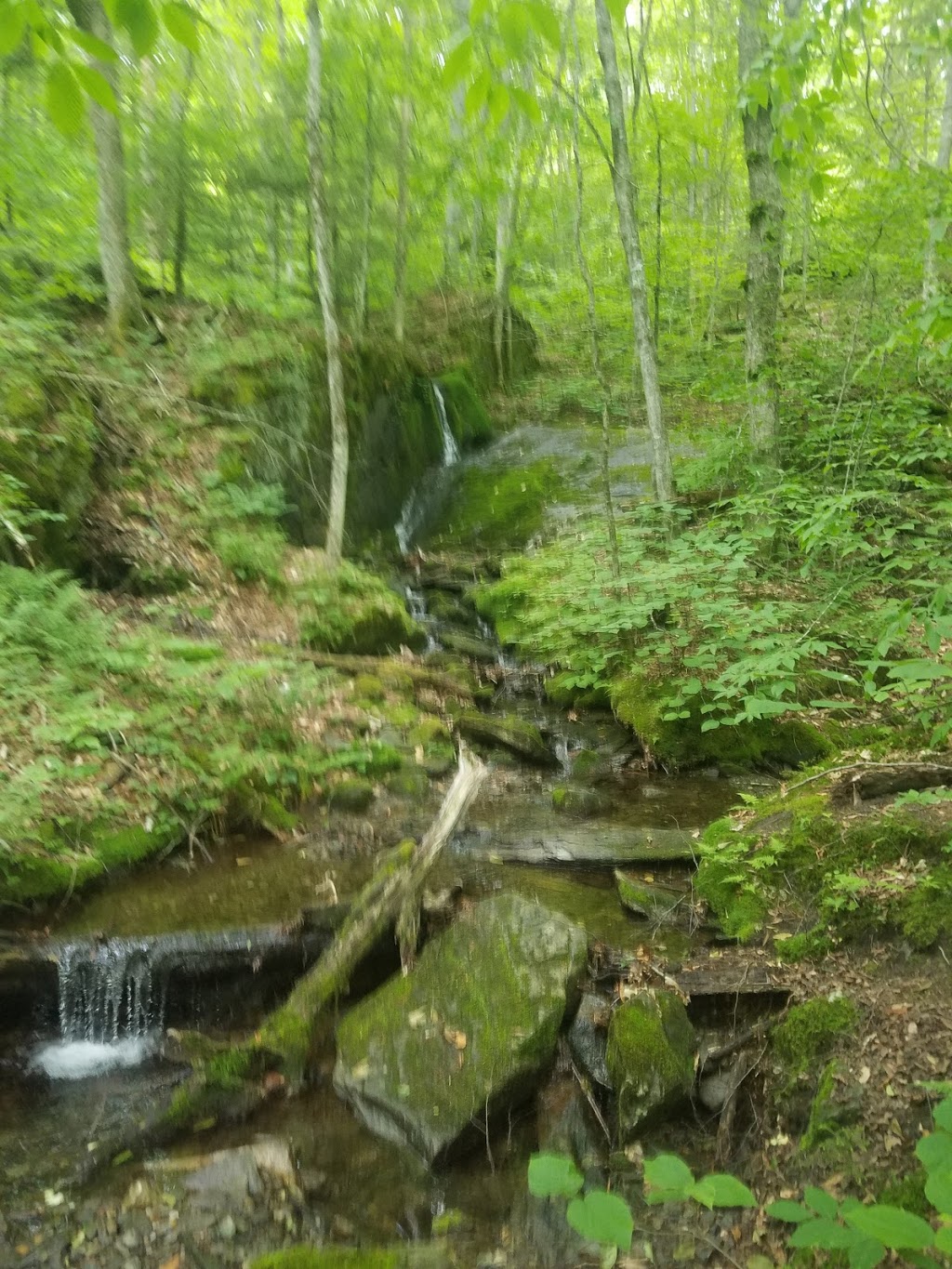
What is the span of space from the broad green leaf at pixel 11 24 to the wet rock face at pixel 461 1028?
4306 mm

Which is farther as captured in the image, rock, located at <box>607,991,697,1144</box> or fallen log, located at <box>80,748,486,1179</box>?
fallen log, located at <box>80,748,486,1179</box>

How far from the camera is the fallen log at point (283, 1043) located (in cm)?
397

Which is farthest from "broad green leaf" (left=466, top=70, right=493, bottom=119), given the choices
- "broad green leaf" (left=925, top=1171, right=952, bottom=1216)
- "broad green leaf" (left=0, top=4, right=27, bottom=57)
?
"broad green leaf" (left=925, top=1171, right=952, bottom=1216)

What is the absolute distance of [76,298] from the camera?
10656 mm

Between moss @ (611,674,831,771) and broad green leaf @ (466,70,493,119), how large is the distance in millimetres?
6647

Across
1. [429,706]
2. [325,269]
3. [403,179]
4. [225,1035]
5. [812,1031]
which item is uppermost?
[403,179]

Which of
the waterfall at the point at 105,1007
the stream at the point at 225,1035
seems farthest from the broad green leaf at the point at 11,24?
the waterfall at the point at 105,1007

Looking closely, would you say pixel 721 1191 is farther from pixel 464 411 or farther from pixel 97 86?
pixel 464 411

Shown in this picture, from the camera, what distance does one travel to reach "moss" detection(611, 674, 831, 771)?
24.4 ft

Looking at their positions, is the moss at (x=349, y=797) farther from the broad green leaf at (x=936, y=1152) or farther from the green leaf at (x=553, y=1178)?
the broad green leaf at (x=936, y=1152)

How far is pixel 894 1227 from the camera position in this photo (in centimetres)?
138

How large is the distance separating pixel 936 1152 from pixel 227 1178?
3209 mm

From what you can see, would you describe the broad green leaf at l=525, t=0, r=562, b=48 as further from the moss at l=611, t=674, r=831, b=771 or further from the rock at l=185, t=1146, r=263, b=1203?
the moss at l=611, t=674, r=831, b=771

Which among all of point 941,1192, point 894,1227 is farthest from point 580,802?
point 894,1227
